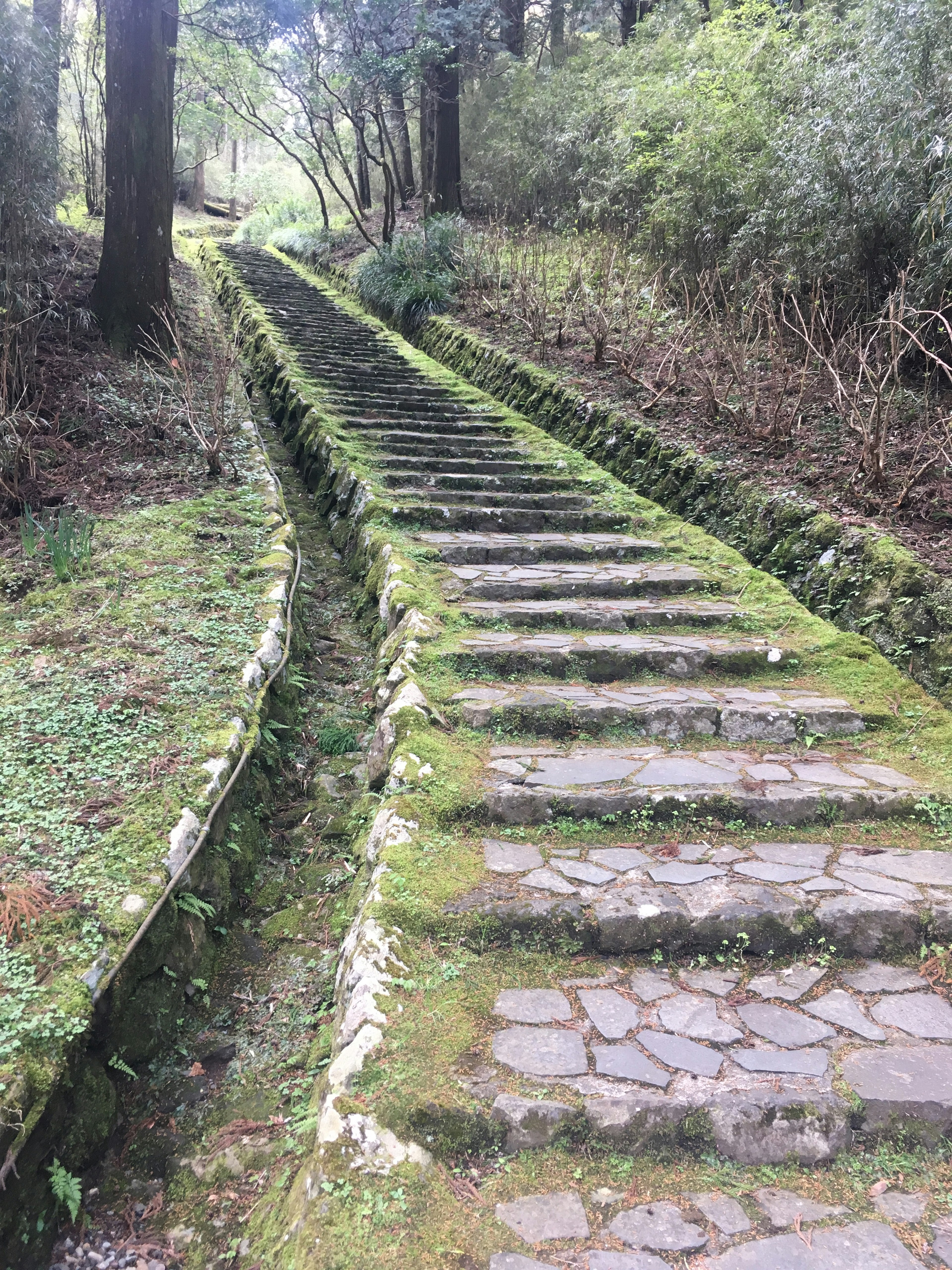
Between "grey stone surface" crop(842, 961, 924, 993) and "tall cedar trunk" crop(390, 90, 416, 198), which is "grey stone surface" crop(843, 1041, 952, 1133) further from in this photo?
"tall cedar trunk" crop(390, 90, 416, 198)

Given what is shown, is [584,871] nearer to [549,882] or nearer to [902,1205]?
[549,882]

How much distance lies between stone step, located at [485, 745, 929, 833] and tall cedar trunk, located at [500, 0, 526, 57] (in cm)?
1723

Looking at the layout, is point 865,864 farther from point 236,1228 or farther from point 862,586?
point 236,1228

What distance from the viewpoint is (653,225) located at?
28.0 ft

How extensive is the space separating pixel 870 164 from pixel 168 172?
19.9 feet

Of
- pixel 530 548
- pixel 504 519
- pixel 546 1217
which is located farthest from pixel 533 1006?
pixel 504 519

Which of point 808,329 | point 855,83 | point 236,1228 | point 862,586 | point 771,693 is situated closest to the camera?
point 236,1228

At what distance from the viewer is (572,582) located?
4535 millimetres

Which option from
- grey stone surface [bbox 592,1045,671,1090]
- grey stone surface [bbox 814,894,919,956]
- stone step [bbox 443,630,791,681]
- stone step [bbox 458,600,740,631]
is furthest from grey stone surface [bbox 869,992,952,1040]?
stone step [bbox 458,600,740,631]

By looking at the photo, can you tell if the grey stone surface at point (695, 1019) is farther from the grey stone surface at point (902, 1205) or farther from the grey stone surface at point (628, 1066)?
the grey stone surface at point (902, 1205)

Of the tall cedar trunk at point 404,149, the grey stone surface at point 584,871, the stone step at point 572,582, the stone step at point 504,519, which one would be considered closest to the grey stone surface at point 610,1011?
the grey stone surface at point 584,871

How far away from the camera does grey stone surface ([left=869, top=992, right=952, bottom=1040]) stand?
208 cm

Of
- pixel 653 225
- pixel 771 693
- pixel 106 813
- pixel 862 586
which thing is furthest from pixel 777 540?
pixel 653 225

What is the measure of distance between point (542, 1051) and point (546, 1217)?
38 centimetres
